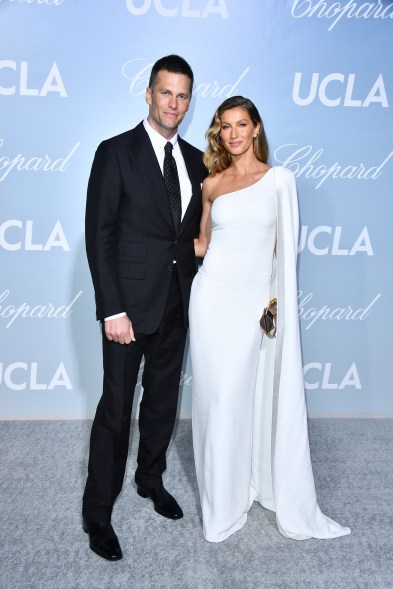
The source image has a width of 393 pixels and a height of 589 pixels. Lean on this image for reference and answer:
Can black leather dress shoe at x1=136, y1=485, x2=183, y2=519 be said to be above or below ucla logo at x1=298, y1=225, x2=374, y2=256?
below

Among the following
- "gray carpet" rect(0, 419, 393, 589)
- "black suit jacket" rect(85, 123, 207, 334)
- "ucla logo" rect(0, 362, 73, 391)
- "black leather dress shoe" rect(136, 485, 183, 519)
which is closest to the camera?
"gray carpet" rect(0, 419, 393, 589)

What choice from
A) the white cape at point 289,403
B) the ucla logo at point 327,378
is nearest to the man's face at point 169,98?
the white cape at point 289,403

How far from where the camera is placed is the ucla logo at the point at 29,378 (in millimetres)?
3623

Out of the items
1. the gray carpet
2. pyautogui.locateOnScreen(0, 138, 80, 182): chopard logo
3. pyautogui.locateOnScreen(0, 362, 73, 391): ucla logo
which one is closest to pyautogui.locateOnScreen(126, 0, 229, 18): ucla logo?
pyautogui.locateOnScreen(0, 138, 80, 182): chopard logo

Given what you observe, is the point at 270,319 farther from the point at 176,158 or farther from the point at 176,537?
the point at 176,537

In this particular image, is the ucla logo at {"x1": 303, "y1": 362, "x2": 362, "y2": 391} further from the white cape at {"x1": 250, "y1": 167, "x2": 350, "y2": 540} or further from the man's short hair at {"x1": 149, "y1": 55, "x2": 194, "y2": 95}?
the man's short hair at {"x1": 149, "y1": 55, "x2": 194, "y2": 95}

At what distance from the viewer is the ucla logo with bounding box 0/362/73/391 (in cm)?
362

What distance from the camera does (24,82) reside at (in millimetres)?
3309

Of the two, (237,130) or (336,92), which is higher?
(336,92)

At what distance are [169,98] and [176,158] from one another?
27cm

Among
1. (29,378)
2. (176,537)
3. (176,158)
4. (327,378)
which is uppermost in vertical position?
(176,158)

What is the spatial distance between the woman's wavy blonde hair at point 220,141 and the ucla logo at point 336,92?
0.87 m

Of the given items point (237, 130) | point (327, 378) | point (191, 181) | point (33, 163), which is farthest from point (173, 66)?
point (327, 378)

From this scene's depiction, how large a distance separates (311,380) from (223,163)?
1.56 m
